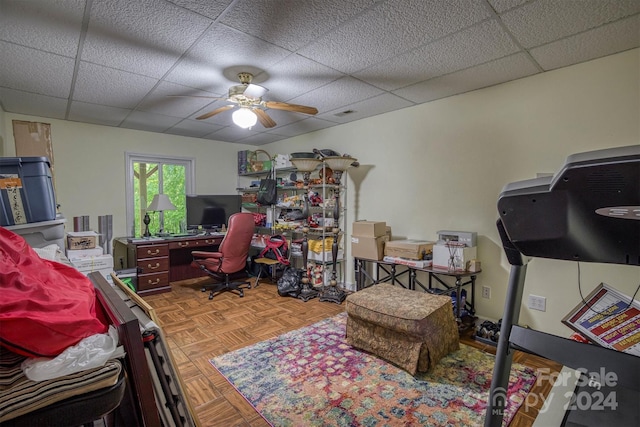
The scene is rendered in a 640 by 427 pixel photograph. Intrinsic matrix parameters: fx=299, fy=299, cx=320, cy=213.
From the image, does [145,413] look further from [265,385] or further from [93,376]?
[265,385]

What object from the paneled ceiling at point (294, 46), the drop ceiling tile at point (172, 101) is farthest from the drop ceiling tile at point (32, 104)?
the drop ceiling tile at point (172, 101)

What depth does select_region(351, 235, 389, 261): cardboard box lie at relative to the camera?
3.20 metres

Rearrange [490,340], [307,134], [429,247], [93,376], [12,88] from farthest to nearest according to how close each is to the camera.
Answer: [307,134] < [429,247] < [12,88] < [490,340] < [93,376]

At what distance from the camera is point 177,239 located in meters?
4.10

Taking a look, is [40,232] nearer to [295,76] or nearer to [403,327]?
[295,76]

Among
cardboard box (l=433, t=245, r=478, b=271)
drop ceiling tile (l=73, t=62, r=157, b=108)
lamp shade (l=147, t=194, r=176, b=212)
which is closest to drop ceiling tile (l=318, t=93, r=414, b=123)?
cardboard box (l=433, t=245, r=478, b=271)

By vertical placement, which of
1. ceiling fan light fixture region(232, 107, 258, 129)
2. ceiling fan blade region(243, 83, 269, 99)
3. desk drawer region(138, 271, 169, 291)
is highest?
ceiling fan blade region(243, 83, 269, 99)

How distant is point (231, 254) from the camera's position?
12.0ft

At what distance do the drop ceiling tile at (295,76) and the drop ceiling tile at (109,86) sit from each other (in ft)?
3.39

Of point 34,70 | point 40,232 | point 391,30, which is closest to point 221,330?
point 40,232

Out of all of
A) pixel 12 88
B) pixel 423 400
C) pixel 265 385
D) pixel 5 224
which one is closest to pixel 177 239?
pixel 12 88

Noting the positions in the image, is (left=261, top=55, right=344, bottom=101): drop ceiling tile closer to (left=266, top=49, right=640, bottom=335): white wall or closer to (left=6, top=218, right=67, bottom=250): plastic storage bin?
(left=266, top=49, right=640, bottom=335): white wall

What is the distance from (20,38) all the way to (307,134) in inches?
124

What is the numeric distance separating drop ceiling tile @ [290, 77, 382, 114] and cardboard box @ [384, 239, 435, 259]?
1507 mm
